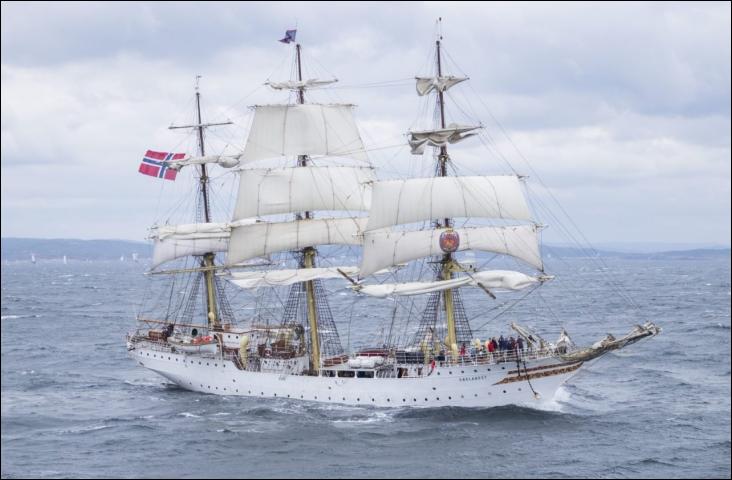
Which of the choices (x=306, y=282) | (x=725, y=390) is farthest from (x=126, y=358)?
(x=725, y=390)

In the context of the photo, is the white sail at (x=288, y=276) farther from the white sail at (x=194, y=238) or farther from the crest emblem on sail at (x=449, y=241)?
the crest emblem on sail at (x=449, y=241)

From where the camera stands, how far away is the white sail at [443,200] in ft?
179

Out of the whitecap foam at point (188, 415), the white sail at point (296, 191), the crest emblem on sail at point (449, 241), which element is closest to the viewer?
the whitecap foam at point (188, 415)

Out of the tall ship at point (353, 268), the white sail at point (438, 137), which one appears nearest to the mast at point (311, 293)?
the tall ship at point (353, 268)

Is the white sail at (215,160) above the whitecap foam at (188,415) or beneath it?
above

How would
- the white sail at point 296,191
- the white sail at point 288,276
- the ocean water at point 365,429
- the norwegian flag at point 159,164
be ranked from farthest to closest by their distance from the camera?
the norwegian flag at point 159,164 < the white sail at point 296,191 < the white sail at point 288,276 < the ocean water at point 365,429

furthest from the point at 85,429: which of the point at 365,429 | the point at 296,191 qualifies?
the point at 296,191

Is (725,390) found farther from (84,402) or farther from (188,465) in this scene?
(84,402)

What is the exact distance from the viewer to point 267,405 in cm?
5438

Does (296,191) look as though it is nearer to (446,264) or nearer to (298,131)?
(298,131)

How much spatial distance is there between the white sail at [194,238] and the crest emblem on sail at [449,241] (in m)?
15.0

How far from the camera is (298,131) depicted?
6062 centimetres

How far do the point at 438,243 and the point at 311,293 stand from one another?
880 cm

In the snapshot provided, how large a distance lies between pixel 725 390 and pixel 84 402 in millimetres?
34770
